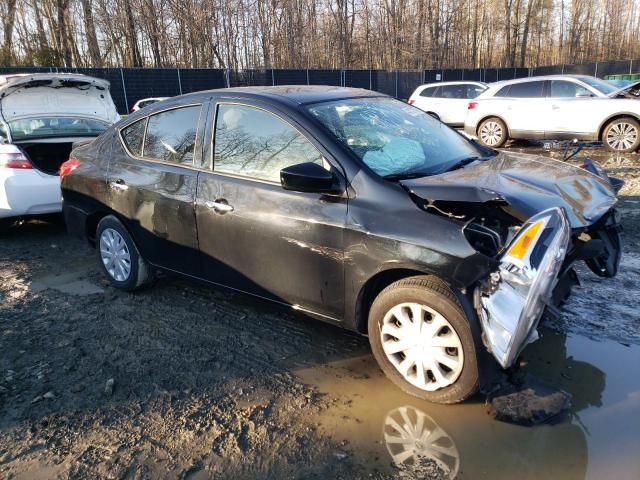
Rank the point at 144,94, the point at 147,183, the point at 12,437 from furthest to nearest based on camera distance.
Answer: the point at 144,94, the point at 147,183, the point at 12,437

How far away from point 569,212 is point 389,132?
4.40ft

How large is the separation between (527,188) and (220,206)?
2.01 metres

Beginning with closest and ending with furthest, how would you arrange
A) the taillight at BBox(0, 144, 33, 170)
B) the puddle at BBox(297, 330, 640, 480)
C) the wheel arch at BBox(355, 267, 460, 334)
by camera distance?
the puddle at BBox(297, 330, 640, 480) → the wheel arch at BBox(355, 267, 460, 334) → the taillight at BBox(0, 144, 33, 170)

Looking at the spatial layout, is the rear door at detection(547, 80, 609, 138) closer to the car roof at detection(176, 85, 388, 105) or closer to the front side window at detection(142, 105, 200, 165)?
the car roof at detection(176, 85, 388, 105)

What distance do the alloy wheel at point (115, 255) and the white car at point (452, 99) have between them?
41.6 feet

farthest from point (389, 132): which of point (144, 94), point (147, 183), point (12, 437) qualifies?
point (144, 94)

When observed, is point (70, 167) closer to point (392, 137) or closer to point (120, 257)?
point (120, 257)

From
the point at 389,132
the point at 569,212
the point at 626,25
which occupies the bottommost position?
the point at 569,212

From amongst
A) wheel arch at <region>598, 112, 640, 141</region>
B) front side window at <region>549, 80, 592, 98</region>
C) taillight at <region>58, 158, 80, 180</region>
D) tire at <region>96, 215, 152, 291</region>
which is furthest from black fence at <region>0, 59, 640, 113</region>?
tire at <region>96, 215, 152, 291</region>

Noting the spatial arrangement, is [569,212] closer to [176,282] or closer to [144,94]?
[176,282]

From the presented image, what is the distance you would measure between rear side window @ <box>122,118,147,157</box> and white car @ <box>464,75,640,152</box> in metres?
9.16

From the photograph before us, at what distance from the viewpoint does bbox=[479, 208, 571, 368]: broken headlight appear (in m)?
2.54

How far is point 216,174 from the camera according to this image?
371 centimetres

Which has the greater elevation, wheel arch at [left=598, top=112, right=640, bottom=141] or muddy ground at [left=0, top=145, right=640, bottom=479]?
wheel arch at [left=598, top=112, right=640, bottom=141]
